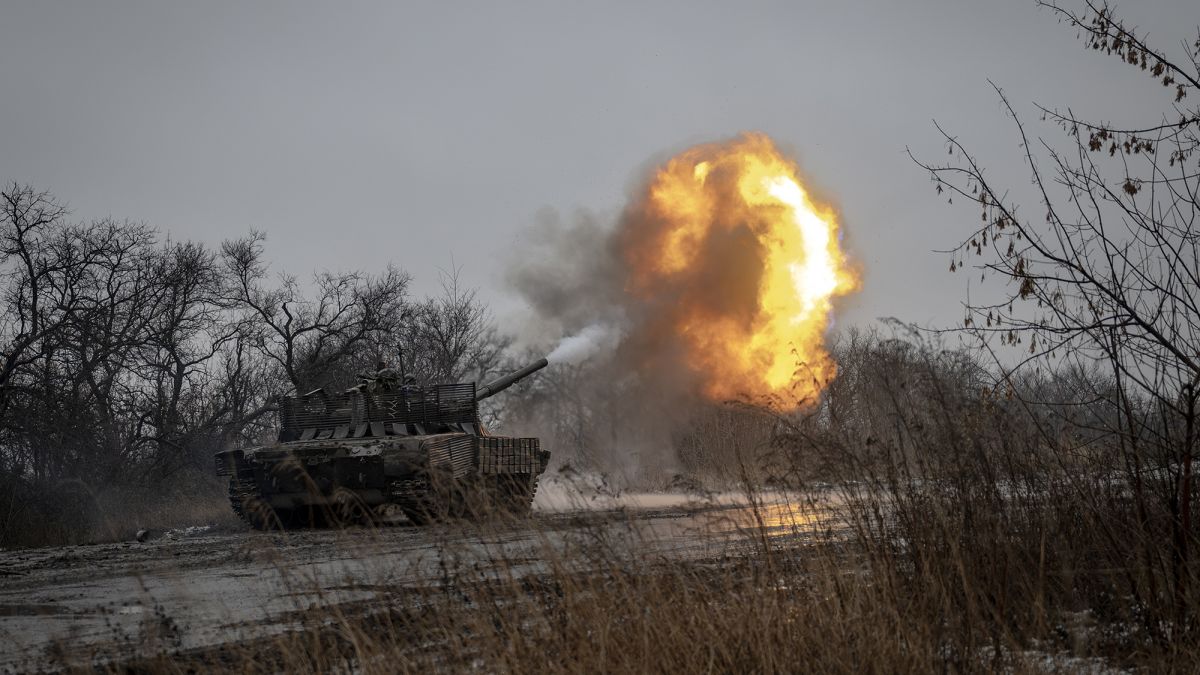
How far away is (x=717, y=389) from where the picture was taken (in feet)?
79.4

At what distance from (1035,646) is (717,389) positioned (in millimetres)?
18774

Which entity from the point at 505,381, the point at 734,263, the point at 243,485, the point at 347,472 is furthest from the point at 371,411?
the point at 734,263

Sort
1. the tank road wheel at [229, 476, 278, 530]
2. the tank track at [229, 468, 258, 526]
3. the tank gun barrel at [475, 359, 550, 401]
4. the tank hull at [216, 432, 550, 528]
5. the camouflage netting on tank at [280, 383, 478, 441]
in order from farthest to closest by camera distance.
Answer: the tank gun barrel at [475, 359, 550, 401], the camouflage netting on tank at [280, 383, 478, 441], the tank track at [229, 468, 258, 526], the tank road wheel at [229, 476, 278, 530], the tank hull at [216, 432, 550, 528]

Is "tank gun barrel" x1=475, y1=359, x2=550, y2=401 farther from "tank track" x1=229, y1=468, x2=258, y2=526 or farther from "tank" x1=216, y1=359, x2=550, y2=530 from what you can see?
"tank track" x1=229, y1=468, x2=258, y2=526

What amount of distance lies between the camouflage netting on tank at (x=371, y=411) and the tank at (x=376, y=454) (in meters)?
0.02

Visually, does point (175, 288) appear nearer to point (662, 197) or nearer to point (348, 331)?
point (348, 331)

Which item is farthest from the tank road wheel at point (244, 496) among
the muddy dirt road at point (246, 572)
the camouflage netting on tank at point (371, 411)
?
the muddy dirt road at point (246, 572)

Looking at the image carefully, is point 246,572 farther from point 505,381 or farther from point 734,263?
point 734,263

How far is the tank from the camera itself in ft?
55.4

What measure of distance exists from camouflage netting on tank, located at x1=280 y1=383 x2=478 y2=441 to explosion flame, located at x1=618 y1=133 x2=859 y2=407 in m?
5.79

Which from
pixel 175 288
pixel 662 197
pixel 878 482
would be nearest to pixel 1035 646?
pixel 878 482

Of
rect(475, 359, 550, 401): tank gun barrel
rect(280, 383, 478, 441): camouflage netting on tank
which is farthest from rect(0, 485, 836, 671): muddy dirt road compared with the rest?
rect(475, 359, 550, 401): tank gun barrel

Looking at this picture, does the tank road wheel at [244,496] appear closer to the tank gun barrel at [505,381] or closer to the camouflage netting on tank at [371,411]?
the camouflage netting on tank at [371,411]

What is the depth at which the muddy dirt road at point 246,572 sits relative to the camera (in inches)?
230
